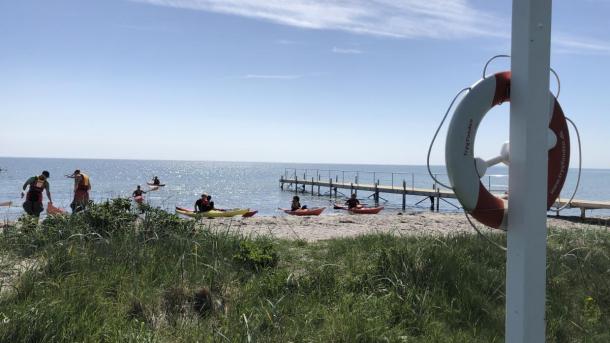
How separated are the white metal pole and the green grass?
933mm

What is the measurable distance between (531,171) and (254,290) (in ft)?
7.69

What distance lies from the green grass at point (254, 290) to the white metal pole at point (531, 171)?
3.06ft

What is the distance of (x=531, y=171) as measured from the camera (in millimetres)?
2275

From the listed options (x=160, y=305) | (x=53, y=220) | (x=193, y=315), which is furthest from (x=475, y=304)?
(x=53, y=220)

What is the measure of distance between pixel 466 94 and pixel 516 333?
130 cm

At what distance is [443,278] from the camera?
4.04 metres

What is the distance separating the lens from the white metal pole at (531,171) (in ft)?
7.46

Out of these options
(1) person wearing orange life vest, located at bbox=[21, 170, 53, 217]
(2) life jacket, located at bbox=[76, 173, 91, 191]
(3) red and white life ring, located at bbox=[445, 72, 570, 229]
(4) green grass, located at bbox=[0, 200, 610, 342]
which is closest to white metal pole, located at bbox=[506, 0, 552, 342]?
A: (3) red and white life ring, located at bbox=[445, 72, 570, 229]

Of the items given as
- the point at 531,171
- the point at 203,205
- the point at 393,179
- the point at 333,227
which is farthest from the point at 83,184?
the point at 393,179

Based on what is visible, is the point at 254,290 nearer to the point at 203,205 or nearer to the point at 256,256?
the point at 256,256

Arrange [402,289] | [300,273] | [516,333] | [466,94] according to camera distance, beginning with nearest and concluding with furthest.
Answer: [516,333] < [466,94] < [402,289] < [300,273]

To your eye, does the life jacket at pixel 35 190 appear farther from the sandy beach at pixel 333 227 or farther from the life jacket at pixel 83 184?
the sandy beach at pixel 333 227

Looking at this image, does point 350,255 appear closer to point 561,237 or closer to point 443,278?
point 443,278

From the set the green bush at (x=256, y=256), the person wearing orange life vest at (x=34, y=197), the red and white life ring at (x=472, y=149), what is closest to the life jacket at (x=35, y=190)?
the person wearing orange life vest at (x=34, y=197)
